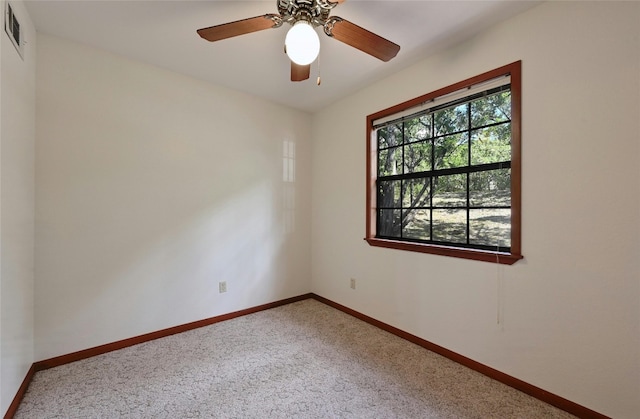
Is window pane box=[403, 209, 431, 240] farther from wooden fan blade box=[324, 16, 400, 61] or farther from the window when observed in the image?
wooden fan blade box=[324, 16, 400, 61]

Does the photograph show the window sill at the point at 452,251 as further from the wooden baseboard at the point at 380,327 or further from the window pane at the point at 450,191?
the wooden baseboard at the point at 380,327

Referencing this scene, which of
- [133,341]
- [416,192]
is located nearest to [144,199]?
[133,341]

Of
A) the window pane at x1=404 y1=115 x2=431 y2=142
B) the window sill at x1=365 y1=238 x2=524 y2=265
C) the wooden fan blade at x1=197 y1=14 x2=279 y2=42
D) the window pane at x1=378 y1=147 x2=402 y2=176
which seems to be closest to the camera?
the wooden fan blade at x1=197 y1=14 x2=279 y2=42

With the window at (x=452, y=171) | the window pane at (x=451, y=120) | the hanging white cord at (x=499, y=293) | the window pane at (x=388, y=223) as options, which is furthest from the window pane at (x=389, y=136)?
the hanging white cord at (x=499, y=293)

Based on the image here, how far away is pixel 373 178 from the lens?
288 cm

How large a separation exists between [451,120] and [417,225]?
3.22ft

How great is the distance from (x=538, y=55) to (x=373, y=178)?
157 cm

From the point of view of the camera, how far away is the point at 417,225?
2.57m

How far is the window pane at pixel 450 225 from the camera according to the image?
2215mm

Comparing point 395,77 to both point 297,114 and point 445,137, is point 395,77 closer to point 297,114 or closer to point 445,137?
point 445,137

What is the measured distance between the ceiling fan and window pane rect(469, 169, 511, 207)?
3.90 feet

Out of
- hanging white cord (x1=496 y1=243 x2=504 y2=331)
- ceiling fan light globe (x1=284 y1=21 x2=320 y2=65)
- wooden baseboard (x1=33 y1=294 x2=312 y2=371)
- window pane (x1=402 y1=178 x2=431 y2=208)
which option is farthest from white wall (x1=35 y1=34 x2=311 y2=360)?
hanging white cord (x1=496 y1=243 x2=504 y2=331)

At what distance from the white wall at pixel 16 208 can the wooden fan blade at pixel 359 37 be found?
1.79 meters

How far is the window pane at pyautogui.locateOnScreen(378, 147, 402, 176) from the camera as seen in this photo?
107 inches
